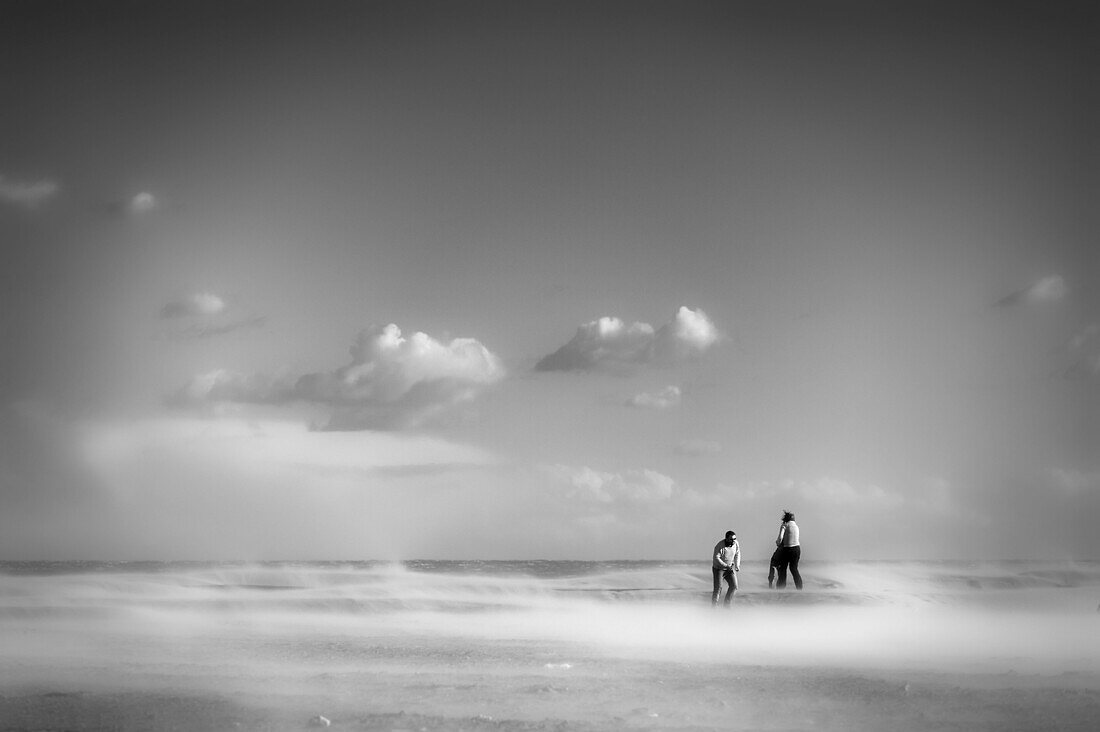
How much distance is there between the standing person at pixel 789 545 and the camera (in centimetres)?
2664

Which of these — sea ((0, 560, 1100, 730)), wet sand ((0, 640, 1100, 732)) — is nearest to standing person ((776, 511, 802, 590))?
sea ((0, 560, 1100, 730))

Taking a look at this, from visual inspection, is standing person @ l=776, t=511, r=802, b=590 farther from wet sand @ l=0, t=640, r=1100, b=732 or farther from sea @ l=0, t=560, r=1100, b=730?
wet sand @ l=0, t=640, r=1100, b=732

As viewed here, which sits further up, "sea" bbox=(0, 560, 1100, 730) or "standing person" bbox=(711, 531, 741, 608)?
"standing person" bbox=(711, 531, 741, 608)

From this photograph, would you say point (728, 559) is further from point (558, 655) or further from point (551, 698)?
point (551, 698)

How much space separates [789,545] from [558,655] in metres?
11.4

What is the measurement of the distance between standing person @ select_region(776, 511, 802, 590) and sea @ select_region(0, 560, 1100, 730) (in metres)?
0.71

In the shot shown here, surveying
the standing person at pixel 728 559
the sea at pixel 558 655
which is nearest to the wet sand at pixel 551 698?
the sea at pixel 558 655

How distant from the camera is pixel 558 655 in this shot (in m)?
17.8

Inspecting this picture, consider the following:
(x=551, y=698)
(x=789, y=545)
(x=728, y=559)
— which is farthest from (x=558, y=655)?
(x=789, y=545)

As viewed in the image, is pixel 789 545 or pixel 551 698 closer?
pixel 551 698

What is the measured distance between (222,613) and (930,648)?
16.7 meters

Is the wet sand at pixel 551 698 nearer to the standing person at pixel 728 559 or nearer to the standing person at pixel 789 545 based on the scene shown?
the standing person at pixel 728 559

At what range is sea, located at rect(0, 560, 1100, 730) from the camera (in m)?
12.8

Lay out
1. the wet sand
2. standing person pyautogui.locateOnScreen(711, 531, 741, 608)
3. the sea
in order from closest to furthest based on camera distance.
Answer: the wet sand
the sea
standing person pyautogui.locateOnScreen(711, 531, 741, 608)
